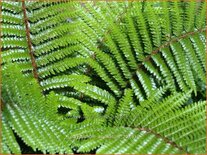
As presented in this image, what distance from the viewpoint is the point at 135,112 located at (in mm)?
1324

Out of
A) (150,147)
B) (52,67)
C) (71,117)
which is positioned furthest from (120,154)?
(52,67)

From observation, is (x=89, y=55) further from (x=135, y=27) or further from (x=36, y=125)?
(x=36, y=125)

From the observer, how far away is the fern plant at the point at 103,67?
1.25m

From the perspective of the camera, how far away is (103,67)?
1542 mm

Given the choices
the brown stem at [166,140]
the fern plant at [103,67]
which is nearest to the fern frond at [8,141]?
the fern plant at [103,67]

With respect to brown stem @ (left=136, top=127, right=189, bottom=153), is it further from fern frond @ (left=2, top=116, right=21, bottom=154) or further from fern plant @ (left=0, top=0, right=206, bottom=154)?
fern frond @ (left=2, top=116, right=21, bottom=154)

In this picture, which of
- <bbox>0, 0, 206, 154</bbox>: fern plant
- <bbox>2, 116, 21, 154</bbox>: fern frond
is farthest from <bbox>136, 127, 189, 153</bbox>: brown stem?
<bbox>2, 116, 21, 154</bbox>: fern frond

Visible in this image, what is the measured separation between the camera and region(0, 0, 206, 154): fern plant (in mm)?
1251

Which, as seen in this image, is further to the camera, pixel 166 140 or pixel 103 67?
pixel 103 67

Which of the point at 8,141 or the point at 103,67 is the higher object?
the point at 103,67

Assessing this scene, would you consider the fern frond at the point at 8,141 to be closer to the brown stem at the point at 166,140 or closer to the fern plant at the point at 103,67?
the fern plant at the point at 103,67

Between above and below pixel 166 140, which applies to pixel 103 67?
above

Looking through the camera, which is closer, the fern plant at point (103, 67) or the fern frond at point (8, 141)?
the fern frond at point (8, 141)

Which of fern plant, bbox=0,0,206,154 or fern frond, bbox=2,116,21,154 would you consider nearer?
fern frond, bbox=2,116,21,154
